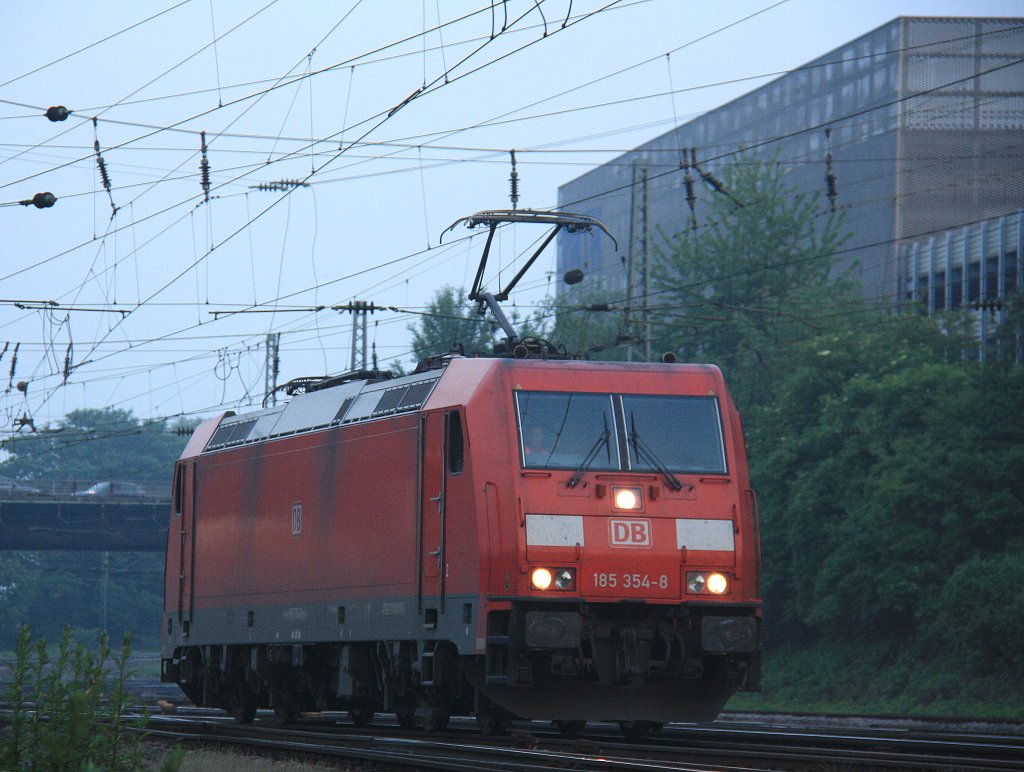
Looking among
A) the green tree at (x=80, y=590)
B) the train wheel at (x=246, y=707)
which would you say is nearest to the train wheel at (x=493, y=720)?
the train wheel at (x=246, y=707)

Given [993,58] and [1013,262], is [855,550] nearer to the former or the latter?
[1013,262]

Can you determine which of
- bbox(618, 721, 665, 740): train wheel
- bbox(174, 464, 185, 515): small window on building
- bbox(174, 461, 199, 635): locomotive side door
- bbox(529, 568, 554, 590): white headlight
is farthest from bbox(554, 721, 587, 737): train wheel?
bbox(174, 464, 185, 515): small window on building

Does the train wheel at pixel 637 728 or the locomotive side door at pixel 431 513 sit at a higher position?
the locomotive side door at pixel 431 513

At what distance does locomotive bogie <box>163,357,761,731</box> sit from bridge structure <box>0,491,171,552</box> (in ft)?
186

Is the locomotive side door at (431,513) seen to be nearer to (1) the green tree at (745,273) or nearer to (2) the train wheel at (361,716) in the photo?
(2) the train wheel at (361,716)

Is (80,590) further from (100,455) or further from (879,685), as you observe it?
(879,685)

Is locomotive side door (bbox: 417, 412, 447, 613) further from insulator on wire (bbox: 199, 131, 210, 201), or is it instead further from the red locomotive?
insulator on wire (bbox: 199, 131, 210, 201)

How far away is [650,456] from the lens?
1636cm

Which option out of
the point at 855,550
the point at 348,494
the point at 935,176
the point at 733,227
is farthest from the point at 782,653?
the point at 935,176

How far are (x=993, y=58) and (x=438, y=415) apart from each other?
68683 mm

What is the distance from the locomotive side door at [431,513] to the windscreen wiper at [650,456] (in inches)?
77.2

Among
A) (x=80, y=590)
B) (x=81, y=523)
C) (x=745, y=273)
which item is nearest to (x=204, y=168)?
(x=745, y=273)

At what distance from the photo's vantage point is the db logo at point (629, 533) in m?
15.7

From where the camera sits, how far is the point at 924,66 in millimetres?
77438
